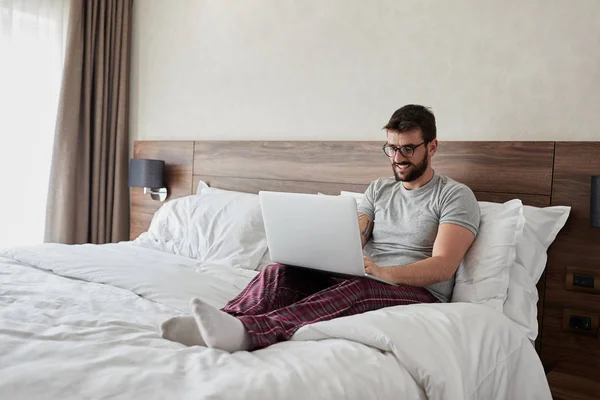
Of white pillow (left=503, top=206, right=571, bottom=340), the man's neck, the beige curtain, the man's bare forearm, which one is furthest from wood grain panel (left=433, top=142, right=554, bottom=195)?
the beige curtain

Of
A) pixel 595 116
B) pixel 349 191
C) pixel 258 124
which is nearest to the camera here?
pixel 595 116

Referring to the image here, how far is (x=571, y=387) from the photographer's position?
6.16 feet

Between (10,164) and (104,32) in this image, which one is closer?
(10,164)

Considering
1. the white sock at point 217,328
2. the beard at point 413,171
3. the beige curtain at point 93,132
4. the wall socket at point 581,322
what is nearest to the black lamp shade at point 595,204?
the wall socket at point 581,322

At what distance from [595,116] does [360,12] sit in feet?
3.87

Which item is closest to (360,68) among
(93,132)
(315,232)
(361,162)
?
(361,162)

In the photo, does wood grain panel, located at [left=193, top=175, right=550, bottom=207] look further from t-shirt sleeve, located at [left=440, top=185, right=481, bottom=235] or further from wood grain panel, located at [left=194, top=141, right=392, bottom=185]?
t-shirt sleeve, located at [left=440, top=185, right=481, bottom=235]

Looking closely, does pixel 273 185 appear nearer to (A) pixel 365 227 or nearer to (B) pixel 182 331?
(A) pixel 365 227

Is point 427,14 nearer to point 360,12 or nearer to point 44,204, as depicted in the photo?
point 360,12

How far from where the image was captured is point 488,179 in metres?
2.29

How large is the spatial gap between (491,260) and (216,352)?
107cm

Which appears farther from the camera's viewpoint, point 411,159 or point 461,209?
point 411,159

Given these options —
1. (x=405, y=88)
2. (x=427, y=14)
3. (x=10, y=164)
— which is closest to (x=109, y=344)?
(x=405, y=88)

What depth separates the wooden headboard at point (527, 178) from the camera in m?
2.06
